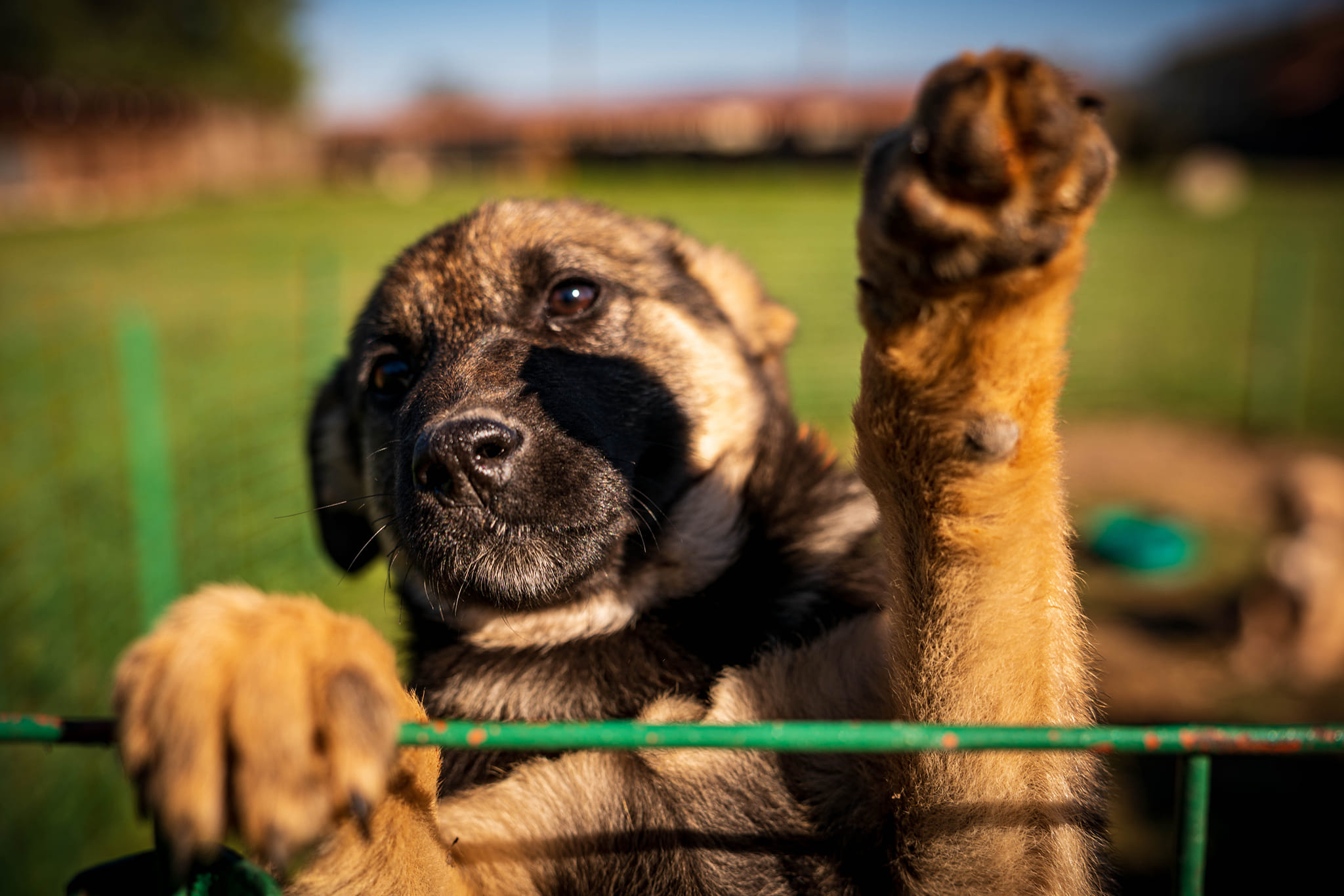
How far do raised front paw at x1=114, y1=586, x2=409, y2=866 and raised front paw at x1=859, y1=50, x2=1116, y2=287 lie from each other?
1103 millimetres

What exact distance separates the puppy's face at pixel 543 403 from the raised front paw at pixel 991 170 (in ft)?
3.78

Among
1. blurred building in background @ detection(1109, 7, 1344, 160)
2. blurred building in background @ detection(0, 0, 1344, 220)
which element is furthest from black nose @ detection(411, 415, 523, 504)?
blurred building in background @ detection(1109, 7, 1344, 160)

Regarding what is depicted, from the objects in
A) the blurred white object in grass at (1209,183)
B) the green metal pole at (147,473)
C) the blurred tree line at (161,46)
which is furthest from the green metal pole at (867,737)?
the blurred tree line at (161,46)

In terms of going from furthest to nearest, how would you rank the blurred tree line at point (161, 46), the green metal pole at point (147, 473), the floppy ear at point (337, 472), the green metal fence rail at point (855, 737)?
1. the blurred tree line at point (161, 46)
2. the green metal pole at point (147, 473)
3. the floppy ear at point (337, 472)
4. the green metal fence rail at point (855, 737)

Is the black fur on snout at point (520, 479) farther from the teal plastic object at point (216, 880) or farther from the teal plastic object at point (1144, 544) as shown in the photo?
the teal plastic object at point (1144, 544)

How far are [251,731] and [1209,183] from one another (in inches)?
1515

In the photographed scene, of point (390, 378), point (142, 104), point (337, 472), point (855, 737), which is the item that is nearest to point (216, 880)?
point (855, 737)

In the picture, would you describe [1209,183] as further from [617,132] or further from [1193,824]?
[1193,824]

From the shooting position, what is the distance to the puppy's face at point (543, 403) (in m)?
2.28

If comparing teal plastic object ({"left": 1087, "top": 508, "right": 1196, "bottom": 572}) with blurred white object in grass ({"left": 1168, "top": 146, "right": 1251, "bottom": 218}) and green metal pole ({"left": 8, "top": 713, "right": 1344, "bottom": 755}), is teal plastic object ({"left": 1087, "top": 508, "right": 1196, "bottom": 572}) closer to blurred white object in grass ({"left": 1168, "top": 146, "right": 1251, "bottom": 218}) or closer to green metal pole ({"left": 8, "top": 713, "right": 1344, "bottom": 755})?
green metal pole ({"left": 8, "top": 713, "right": 1344, "bottom": 755})

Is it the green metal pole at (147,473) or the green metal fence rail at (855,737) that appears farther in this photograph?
the green metal pole at (147,473)

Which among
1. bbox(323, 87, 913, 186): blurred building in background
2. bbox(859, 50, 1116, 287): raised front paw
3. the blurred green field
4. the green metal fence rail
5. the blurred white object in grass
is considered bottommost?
the blurred green field

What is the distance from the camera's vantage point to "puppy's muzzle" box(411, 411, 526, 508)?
84.7 inches

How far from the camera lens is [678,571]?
2.57 meters
